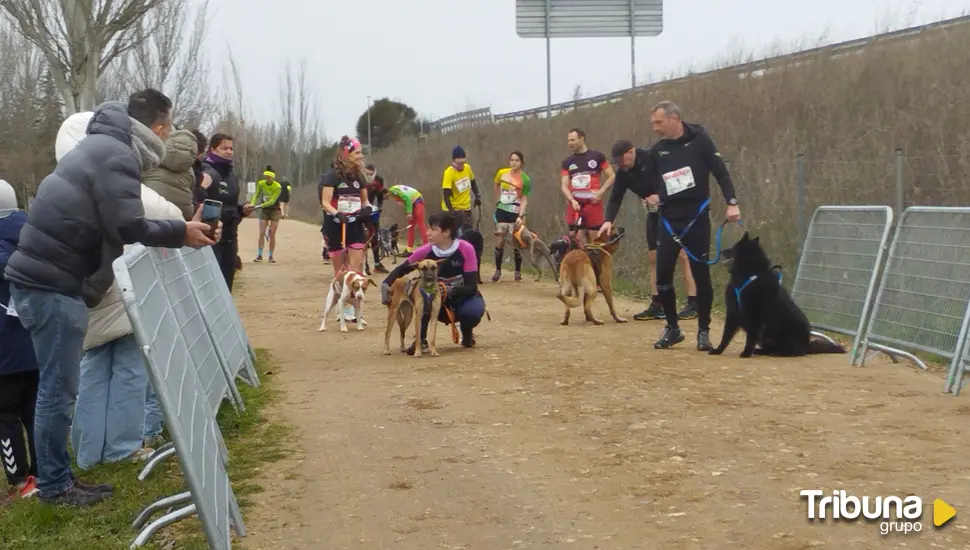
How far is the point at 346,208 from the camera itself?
12.4m

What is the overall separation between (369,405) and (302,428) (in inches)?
29.5

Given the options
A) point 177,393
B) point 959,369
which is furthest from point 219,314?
point 959,369

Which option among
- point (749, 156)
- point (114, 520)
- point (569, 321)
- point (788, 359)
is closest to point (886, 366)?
point (788, 359)

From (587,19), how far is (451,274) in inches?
743

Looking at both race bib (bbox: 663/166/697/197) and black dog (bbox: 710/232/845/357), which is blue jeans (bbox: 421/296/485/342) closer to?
race bib (bbox: 663/166/697/197)

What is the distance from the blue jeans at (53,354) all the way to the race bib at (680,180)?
18.8ft

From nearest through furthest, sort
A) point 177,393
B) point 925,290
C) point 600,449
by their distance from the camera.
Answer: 1. point 177,393
2. point 600,449
3. point 925,290

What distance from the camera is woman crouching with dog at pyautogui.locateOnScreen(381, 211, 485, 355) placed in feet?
33.3

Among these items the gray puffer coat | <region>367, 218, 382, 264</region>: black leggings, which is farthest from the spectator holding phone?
<region>367, 218, 382, 264</region>: black leggings

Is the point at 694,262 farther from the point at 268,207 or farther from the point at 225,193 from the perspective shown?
the point at 268,207

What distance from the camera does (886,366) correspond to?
352 inches

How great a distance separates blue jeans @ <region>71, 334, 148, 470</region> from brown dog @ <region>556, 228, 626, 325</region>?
6.22 m

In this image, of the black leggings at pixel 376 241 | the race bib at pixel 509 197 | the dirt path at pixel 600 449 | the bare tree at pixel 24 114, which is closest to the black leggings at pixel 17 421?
the dirt path at pixel 600 449

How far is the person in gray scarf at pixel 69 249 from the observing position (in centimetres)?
525
